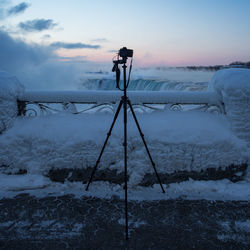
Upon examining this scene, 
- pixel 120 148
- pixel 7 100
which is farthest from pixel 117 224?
pixel 7 100

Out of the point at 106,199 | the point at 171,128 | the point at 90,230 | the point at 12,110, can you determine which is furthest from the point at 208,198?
the point at 12,110

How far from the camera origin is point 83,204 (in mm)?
2689

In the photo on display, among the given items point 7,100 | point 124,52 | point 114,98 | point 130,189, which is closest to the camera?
point 124,52

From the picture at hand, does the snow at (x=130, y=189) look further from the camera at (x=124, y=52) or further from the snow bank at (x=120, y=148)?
the camera at (x=124, y=52)

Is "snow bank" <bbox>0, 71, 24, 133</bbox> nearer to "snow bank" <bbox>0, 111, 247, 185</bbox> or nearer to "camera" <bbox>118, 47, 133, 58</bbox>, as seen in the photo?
"snow bank" <bbox>0, 111, 247, 185</bbox>

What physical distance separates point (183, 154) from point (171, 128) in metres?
0.43

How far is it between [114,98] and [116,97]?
0.12ft

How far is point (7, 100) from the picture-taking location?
320cm

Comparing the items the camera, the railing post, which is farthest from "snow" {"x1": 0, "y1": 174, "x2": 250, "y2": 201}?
the camera

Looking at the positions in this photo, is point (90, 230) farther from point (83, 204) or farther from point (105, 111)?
point (105, 111)

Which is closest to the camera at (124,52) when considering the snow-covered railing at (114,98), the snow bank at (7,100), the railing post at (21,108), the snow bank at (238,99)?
the snow-covered railing at (114,98)

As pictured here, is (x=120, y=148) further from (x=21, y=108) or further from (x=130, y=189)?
(x=21, y=108)

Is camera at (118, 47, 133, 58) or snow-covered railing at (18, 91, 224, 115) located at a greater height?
camera at (118, 47, 133, 58)

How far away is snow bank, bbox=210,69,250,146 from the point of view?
10.2ft
